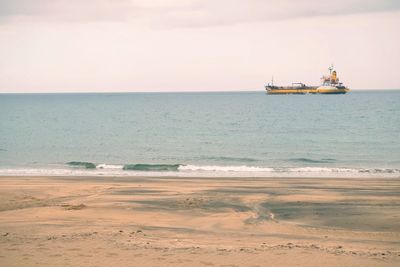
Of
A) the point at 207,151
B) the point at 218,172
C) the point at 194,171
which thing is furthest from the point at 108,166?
the point at 207,151

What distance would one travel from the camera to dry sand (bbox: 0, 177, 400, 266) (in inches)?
→ 388

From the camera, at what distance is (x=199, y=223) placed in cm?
1406

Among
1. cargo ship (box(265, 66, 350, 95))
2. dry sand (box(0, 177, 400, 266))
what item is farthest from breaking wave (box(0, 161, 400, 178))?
cargo ship (box(265, 66, 350, 95))

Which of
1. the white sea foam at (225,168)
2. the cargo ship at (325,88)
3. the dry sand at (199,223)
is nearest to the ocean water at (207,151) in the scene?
the white sea foam at (225,168)

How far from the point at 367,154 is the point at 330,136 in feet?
44.0

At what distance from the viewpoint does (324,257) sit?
9883 millimetres

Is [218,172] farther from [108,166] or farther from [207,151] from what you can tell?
[207,151]

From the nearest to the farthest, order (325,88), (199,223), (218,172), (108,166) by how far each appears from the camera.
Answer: (199,223) → (218,172) → (108,166) → (325,88)

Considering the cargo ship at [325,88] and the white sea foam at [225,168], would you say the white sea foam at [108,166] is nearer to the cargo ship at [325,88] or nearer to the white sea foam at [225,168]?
the white sea foam at [225,168]

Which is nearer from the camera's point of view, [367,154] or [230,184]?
[230,184]

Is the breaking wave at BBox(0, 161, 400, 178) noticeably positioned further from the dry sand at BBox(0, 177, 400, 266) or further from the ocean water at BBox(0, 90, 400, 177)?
the dry sand at BBox(0, 177, 400, 266)

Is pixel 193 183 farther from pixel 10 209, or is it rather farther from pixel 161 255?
pixel 161 255

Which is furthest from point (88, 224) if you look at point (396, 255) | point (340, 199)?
point (340, 199)

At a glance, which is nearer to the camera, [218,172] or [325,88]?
[218,172]
